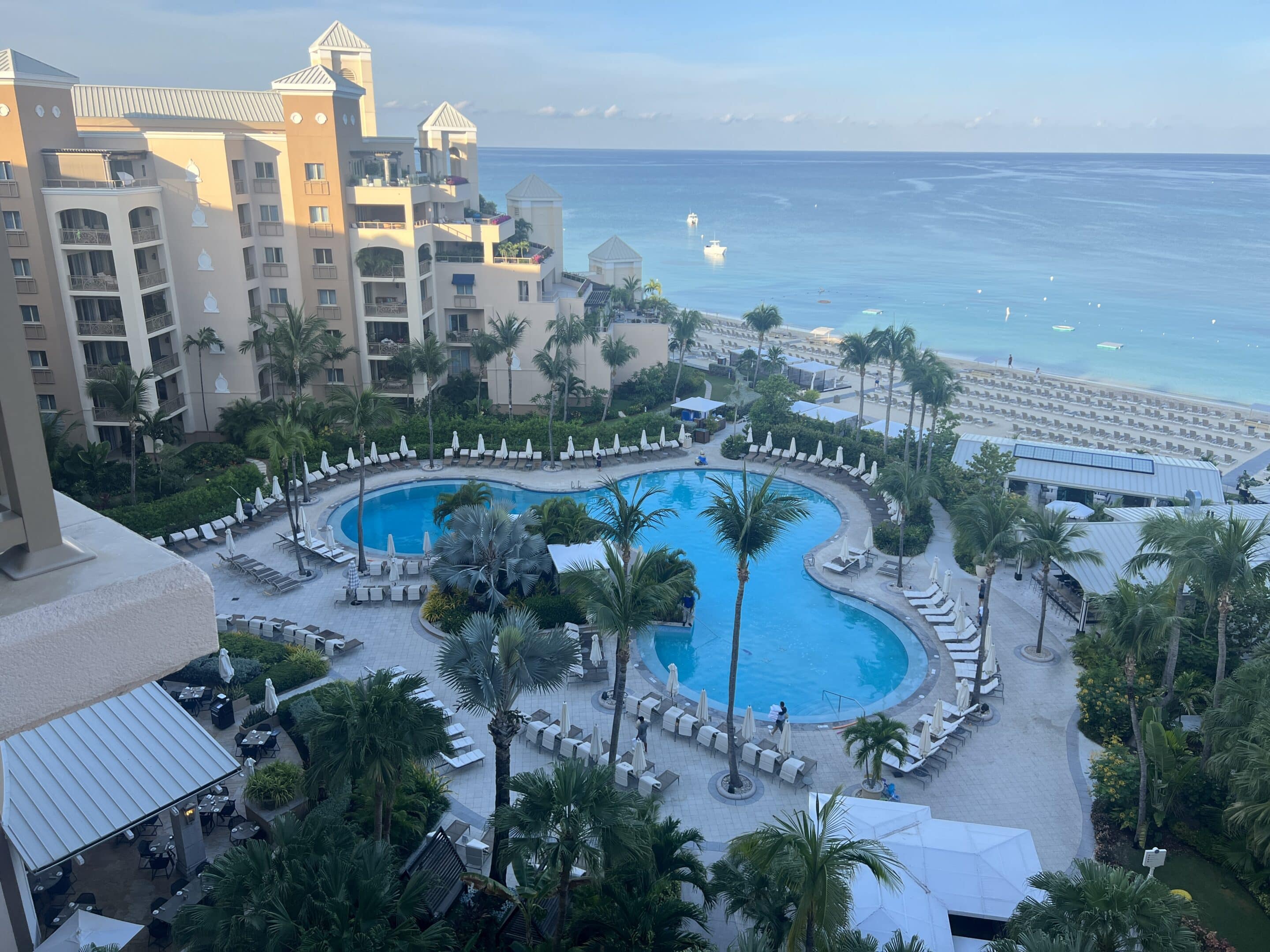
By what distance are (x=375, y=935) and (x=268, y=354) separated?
1264 inches

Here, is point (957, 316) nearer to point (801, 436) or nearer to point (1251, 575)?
point (801, 436)

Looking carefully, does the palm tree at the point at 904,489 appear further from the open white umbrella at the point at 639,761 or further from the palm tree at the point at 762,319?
the palm tree at the point at 762,319

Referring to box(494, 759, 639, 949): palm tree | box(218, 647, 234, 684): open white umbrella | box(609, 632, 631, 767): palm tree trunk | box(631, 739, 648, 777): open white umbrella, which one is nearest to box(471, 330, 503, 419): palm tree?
box(218, 647, 234, 684): open white umbrella

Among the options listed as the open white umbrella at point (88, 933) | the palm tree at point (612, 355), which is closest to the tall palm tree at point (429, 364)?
the palm tree at point (612, 355)

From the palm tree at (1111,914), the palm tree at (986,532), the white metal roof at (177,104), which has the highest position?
the white metal roof at (177,104)

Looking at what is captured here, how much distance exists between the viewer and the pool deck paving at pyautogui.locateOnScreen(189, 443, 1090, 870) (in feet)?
58.6

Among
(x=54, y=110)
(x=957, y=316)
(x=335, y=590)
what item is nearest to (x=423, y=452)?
(x=335, y=590)

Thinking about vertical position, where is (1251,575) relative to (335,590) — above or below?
above

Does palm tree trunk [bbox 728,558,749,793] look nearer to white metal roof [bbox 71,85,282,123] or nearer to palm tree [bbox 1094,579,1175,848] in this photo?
palm tree [bbox 1094,579,1175,848]

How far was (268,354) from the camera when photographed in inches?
1508

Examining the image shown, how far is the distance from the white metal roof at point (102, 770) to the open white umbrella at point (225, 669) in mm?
4444

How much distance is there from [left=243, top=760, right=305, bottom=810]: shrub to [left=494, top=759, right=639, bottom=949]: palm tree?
5906mm

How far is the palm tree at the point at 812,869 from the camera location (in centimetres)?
1086

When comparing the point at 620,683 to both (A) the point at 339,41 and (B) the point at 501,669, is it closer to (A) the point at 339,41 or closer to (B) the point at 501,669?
(B) the point at 501,669
